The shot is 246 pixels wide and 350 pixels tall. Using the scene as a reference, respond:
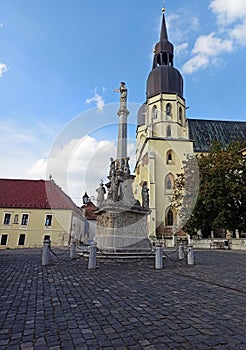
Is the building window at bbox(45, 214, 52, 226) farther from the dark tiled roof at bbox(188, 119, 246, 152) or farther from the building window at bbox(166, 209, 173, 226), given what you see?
the dark tiled roof at bbox(188, 119, 246, 152)

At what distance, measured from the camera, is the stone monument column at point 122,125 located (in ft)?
51.4

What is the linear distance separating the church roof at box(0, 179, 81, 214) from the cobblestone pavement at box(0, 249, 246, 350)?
29.9 metres

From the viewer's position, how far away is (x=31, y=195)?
38062mm

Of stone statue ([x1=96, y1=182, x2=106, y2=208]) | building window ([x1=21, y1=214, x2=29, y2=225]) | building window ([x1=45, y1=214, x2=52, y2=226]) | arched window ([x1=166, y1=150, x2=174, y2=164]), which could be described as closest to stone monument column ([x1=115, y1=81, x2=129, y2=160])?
stone statue ([x1=96, y1=182, x2=106, y2=208])

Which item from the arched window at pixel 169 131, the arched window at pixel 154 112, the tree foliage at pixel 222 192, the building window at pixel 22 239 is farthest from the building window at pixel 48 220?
the arched window at pixel 154 112

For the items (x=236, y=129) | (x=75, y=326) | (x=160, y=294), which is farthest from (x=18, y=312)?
(x=236, y=129)

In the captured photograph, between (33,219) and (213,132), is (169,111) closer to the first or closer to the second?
(213,132)

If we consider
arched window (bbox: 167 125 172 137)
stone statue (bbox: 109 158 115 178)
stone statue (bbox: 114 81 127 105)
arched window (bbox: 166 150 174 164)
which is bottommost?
stone statue (bbox: 109 158 115 178)

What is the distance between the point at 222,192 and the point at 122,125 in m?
13.6

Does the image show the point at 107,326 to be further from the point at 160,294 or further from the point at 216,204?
the point at 216,204

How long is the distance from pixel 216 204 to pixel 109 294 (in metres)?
20.9

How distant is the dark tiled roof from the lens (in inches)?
1954

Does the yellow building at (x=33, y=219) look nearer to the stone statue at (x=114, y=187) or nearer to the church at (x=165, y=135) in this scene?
the church at (x=165, y=135)

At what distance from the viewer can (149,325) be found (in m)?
4.00
